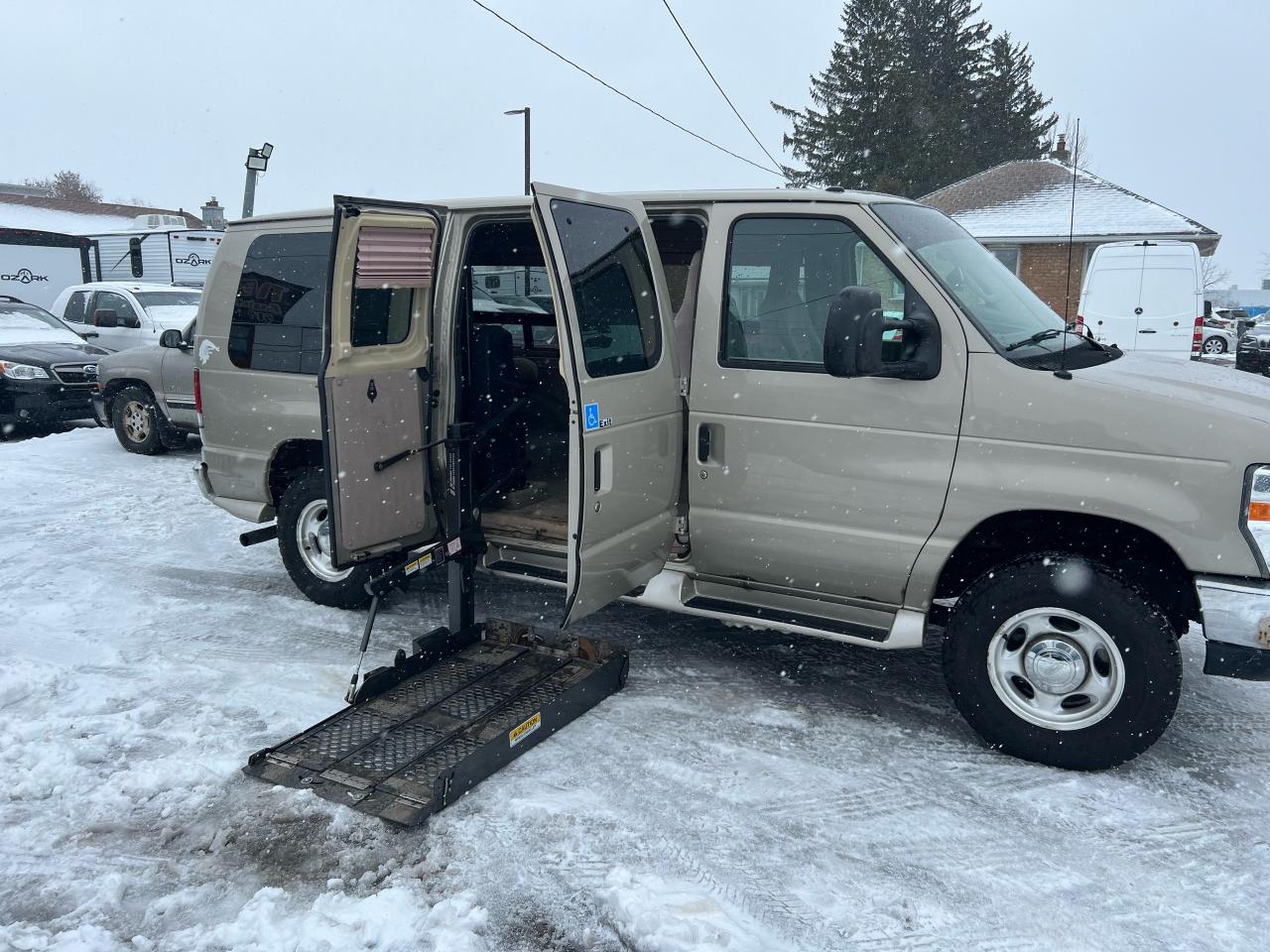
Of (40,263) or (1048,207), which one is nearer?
(40,263)

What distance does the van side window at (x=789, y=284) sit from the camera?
4.07 metres

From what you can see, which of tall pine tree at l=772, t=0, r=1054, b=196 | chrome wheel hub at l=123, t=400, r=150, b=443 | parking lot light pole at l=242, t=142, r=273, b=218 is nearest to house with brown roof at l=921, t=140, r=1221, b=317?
tall pine tree at l=772, t=0, r=1054, b=196

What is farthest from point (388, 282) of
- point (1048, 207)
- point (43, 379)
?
point (1048, 207)

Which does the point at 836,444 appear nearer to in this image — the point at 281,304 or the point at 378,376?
the point at 378,376

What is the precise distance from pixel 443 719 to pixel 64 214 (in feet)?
159

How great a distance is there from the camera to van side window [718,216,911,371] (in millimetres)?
4074

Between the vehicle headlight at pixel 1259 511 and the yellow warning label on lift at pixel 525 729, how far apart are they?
278 cm

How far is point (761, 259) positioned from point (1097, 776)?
100 inches

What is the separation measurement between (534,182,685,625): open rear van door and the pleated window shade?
1050 millimetres

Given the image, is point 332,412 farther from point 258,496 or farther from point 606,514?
point 258,496

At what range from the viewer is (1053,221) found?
25.1 meters

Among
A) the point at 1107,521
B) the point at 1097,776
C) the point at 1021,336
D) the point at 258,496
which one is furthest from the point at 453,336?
the point at 1097,776

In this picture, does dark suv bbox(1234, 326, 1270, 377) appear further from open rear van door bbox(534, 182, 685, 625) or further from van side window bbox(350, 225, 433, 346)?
van side window bbox(350, 225, 433, 346)

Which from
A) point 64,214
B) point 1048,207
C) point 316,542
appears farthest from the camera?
point 64,214
